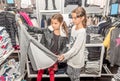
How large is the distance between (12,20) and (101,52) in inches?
64.2

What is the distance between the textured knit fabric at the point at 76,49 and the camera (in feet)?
6.60

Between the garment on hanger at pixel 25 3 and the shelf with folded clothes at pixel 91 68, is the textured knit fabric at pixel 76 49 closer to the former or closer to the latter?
the shelf with folded clothes at pixel 91 68

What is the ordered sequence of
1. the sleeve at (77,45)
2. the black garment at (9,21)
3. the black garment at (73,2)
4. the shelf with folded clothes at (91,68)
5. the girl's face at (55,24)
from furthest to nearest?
the black garment at (73,2) → the black garment at (9,21) → the shelf with folded clothes at (91,68) → the girl's face at (55,24) → the sleeve at (77,45)

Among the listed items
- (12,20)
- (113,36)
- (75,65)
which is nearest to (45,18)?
(12,20)

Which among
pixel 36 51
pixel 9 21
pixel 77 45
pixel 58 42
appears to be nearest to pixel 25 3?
pixel 9 21

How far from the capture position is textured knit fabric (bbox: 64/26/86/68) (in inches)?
79.2

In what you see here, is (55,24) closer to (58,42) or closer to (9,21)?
(58,42)

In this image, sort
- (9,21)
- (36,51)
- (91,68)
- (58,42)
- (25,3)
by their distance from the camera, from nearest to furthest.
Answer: (36,51)
(58,42)
(91,68)
(9,21)
(25,3)

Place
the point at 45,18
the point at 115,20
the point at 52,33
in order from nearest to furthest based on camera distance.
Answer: the point at 52,33 → the point at 115,20 → the point at 45,18

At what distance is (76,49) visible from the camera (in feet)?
6.63

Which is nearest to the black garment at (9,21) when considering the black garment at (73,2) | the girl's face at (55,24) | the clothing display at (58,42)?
the clothing display at (58,42)

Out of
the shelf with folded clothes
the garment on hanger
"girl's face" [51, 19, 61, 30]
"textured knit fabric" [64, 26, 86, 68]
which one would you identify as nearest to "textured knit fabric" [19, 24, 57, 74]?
"textured knit fabric" [64, 26, 86, 68]

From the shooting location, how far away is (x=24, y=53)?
2225 mm

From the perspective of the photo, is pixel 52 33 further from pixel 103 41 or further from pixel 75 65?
pixel 103 41
